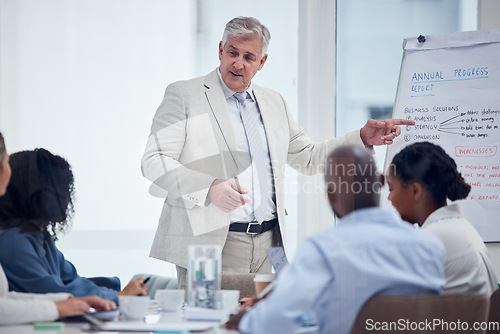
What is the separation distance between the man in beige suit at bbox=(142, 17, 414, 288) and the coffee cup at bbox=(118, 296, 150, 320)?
0.80m

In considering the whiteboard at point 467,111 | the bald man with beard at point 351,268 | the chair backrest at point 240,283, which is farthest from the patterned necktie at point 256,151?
→ the bald man with beard at point 351,268

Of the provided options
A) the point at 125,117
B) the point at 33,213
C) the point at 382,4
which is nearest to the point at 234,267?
the point at 33,213

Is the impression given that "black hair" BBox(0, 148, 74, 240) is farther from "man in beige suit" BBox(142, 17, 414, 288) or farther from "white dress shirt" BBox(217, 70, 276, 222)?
"white dress shirt" BBox(217, 70, 276, 222)

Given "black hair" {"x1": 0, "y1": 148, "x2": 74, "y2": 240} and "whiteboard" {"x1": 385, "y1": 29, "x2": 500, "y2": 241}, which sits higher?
"whiteboard" {"x1": 385, "y1": 29, "x2": 500, "y2": 241}

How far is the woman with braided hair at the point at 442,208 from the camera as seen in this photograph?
1585 millimetres

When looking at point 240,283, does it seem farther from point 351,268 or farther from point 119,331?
point 351,268

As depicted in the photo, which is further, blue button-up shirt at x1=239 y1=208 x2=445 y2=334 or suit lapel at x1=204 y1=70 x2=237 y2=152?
suit lapel at x1=204 y1=70 x2=237 y2=152

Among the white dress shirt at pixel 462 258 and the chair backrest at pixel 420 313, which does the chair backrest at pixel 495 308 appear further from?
the chair backrest at pixel 420 313

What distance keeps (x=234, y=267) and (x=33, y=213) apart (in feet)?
3.03

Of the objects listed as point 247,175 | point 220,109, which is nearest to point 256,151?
point 247,175

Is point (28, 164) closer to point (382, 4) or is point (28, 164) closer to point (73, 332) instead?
point (73, 332)

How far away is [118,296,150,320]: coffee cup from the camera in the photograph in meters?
1.46

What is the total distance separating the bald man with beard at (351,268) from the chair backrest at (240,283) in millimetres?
873

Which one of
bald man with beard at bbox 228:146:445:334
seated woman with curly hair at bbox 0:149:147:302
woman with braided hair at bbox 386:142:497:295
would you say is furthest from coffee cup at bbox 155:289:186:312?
woman with braided hair at bbox 386:142:497:295
